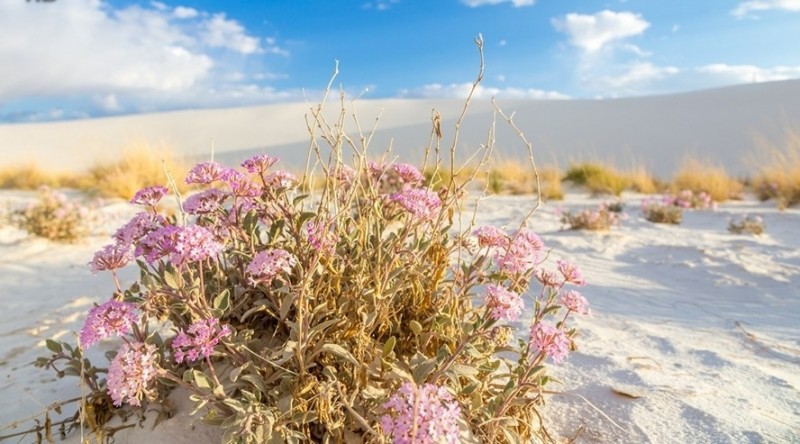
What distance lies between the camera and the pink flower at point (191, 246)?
1.40m

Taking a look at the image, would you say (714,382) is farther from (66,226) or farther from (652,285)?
(66,226)

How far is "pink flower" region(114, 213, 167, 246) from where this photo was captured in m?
1.64

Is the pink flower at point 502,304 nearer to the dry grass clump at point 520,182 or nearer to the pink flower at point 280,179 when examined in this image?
the pink flower at point 280,179

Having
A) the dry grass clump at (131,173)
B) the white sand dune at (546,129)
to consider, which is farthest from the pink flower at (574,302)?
the white sand dune at (546,129)

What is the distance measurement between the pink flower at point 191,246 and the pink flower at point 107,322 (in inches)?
7.6

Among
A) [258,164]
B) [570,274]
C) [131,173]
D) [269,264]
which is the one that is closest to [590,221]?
[570,274]

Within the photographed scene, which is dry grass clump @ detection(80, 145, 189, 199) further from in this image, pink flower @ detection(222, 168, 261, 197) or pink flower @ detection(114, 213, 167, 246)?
pink flower @ detection(222, 168, 261, 197)

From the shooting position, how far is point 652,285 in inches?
178

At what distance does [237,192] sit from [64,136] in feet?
155

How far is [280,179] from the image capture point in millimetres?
1813

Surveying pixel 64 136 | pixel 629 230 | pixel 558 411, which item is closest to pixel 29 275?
pixel 558 411

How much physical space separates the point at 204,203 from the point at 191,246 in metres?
0.31

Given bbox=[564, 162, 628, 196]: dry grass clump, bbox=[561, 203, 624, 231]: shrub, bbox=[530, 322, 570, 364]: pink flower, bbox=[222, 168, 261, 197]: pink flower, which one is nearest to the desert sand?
bbox=[561, 203, 624, 231]: shrub

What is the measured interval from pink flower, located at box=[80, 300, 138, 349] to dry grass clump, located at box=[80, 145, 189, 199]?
8277mm
